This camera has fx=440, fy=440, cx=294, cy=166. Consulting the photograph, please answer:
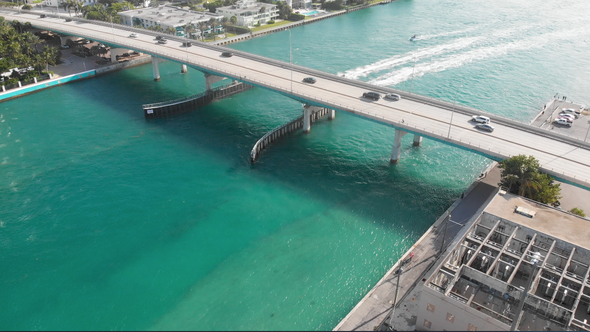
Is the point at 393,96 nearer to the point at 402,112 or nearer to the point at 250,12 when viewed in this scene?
the point at 402,112

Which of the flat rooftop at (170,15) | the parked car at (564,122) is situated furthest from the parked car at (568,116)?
the flat rooftop at (170,15)

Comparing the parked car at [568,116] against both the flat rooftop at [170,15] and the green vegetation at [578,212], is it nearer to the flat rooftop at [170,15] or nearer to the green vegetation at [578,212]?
the green vegetation at [578,212]

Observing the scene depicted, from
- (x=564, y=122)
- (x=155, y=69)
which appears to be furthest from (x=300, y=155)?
(x=155, y=69)

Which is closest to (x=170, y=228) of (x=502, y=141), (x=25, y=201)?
(x=25, y=201)

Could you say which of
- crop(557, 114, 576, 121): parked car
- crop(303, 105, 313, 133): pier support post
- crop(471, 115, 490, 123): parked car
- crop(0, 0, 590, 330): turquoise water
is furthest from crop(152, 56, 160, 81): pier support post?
crop(557, 114, 576, 121): parked car

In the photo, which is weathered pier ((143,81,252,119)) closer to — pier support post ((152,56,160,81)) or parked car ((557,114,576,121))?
pier support post ((152,56,160,81))
